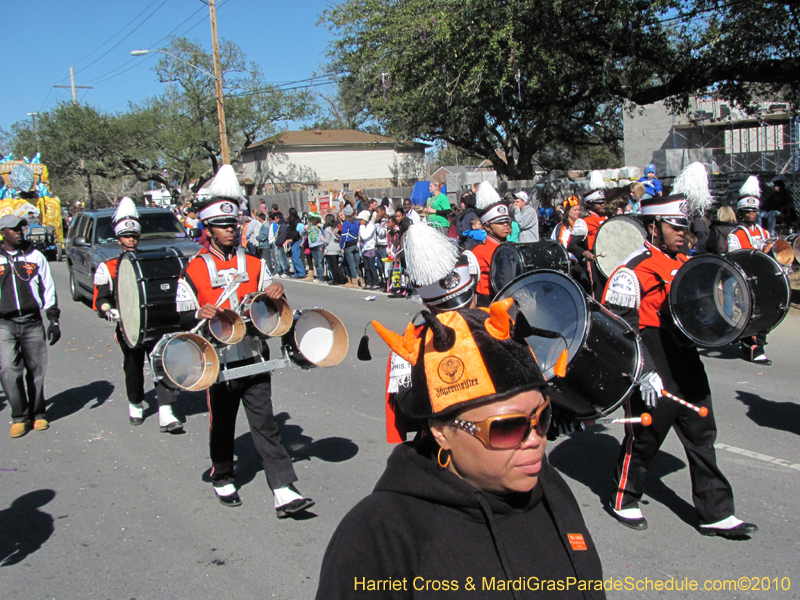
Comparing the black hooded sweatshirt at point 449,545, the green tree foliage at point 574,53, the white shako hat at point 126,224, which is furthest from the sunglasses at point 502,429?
the green tree foliage at point 574,53

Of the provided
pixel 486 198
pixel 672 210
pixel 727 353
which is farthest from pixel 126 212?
pixel 727 353

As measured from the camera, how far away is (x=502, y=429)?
65.8 inches

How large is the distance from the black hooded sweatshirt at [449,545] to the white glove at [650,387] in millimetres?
2080

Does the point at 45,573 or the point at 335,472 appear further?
the point at 335,472

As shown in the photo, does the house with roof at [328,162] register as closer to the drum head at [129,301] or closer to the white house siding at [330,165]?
the white house siding at [330,165]

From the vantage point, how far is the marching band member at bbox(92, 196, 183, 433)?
20.5 feet

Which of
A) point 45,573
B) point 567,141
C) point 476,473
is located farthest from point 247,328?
point 567,141

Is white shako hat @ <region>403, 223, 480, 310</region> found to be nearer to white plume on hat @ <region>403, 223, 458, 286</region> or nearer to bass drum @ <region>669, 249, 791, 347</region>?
white plume on hat @ <region>403, 223, 458, 286</region>

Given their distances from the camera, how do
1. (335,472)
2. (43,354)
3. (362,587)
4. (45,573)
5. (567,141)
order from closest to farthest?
1. (362,587)
2. (45,573)
3. (335,472)
4. (43,354)
5. (567,141)

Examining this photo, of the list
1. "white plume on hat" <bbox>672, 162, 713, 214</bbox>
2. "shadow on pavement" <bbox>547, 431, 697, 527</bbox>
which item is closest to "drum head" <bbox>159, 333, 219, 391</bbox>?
"shadow on pavement" <bbox>547, 431, 697, 527</bbox>

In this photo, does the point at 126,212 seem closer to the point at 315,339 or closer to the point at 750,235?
the point at 315,339

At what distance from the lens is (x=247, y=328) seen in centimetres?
443

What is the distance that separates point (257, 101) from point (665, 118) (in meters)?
29.5

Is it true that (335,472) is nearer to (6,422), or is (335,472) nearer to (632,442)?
(632,442)
